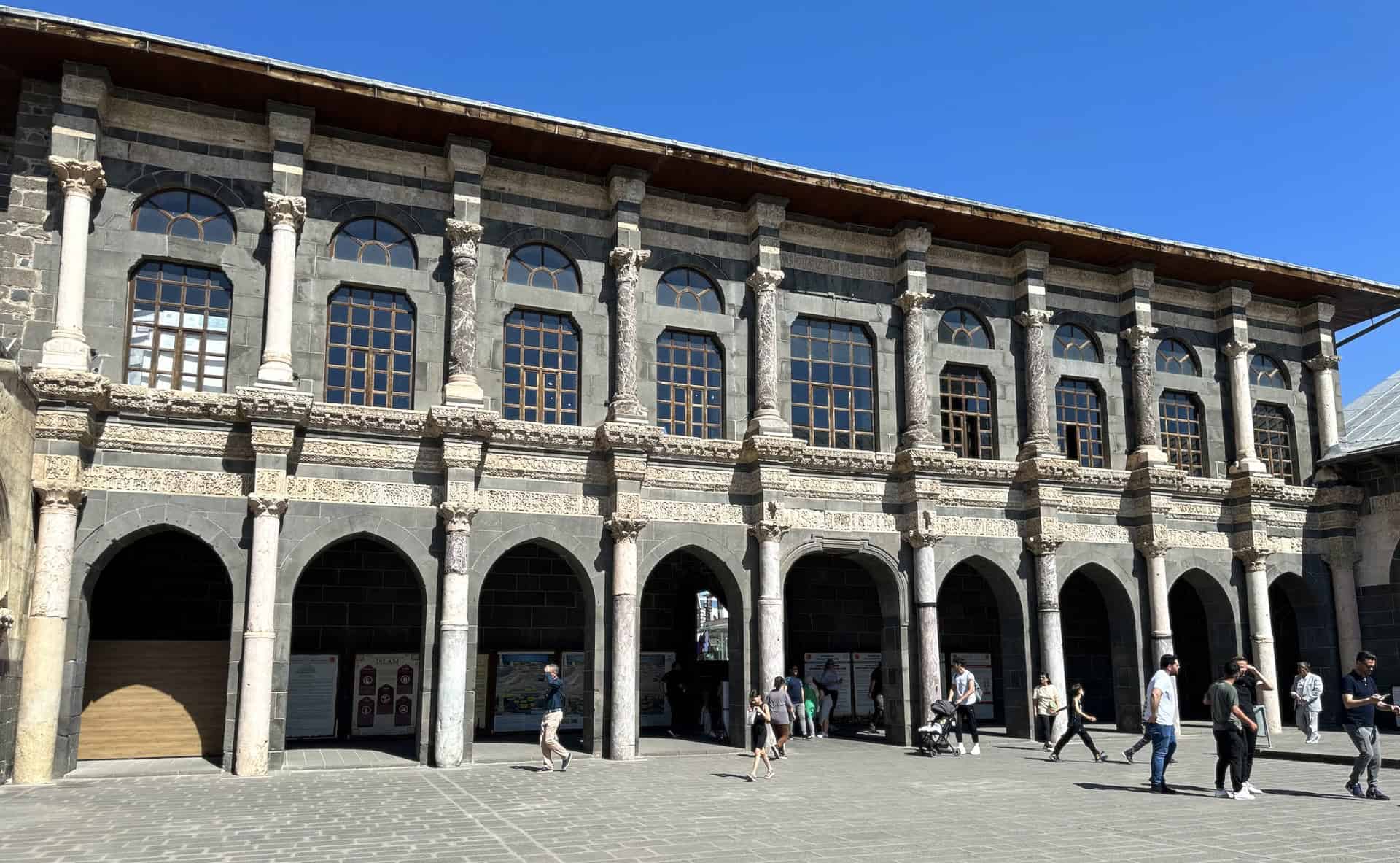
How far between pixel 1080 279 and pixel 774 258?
766cm

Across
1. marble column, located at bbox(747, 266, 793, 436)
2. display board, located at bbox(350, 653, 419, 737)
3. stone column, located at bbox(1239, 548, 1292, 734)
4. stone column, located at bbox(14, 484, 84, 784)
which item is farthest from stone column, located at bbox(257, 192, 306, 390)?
stone column, located at bbox(1239, 548, 1292, 734)

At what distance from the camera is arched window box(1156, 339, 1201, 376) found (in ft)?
82.2

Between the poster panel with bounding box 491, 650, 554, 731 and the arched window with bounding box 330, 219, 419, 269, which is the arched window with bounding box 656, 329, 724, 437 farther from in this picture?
the poster panel with bounding box 491, 650, 554, 731

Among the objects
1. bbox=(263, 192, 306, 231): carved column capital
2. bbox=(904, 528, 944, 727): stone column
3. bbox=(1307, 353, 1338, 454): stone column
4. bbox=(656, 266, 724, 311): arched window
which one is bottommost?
bbox=(904, 528, 944, 727): stone column

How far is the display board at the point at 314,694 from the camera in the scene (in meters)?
20.1

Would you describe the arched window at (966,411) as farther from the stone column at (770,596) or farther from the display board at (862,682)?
the display board at (862,682)

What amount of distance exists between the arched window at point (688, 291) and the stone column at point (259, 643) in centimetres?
788

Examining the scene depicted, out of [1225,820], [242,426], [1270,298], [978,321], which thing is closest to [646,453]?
[242,426]

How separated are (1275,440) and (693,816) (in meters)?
19.9

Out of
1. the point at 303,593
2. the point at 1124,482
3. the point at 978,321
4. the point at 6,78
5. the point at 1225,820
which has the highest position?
the point at 6,78

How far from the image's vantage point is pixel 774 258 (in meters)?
21.2

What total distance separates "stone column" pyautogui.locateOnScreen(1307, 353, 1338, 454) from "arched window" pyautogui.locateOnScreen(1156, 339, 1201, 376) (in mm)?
3580

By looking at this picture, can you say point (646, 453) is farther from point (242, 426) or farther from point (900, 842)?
point (900, 842)

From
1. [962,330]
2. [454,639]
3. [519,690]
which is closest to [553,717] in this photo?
[454,639]
